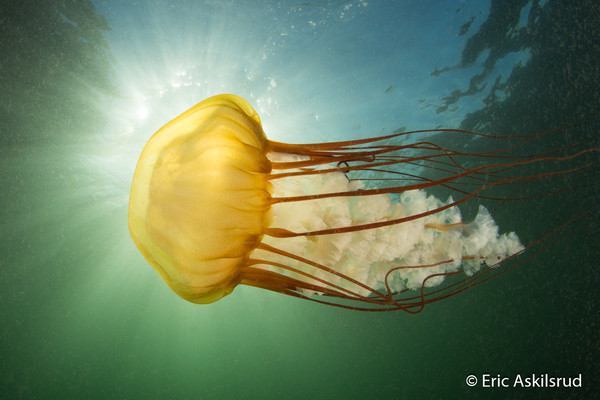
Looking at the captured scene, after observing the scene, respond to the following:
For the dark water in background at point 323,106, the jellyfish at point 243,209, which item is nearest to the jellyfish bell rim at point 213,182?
the jellyfish at point 243,209

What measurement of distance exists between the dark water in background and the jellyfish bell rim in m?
5.52

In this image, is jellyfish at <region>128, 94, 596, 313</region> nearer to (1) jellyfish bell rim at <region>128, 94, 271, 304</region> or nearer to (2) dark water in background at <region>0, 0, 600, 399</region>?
(1) jellyfish bell rim at <region>128, 94, 271, 304</region>

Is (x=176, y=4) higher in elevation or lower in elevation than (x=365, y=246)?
higher

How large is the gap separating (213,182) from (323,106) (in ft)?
22.6

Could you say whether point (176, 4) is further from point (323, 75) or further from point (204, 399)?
point (204, 399)

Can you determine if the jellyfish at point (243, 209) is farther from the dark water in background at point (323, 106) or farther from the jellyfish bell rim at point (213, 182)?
the dark water in background at point (323, 106)

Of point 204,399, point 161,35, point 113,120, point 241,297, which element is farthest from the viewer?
point 204,399

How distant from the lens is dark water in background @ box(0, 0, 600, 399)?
6.46m

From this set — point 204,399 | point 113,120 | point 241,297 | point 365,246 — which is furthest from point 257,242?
point 204,399

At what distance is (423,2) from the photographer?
608cm

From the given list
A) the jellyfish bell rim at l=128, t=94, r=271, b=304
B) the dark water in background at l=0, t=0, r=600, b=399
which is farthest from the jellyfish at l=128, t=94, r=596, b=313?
the dark water in background at l=0, t=0, r=600, b=399

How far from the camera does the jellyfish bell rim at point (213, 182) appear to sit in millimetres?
1516

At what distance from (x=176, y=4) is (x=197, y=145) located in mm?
6255

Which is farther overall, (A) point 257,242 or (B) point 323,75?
(B) point 323,75
